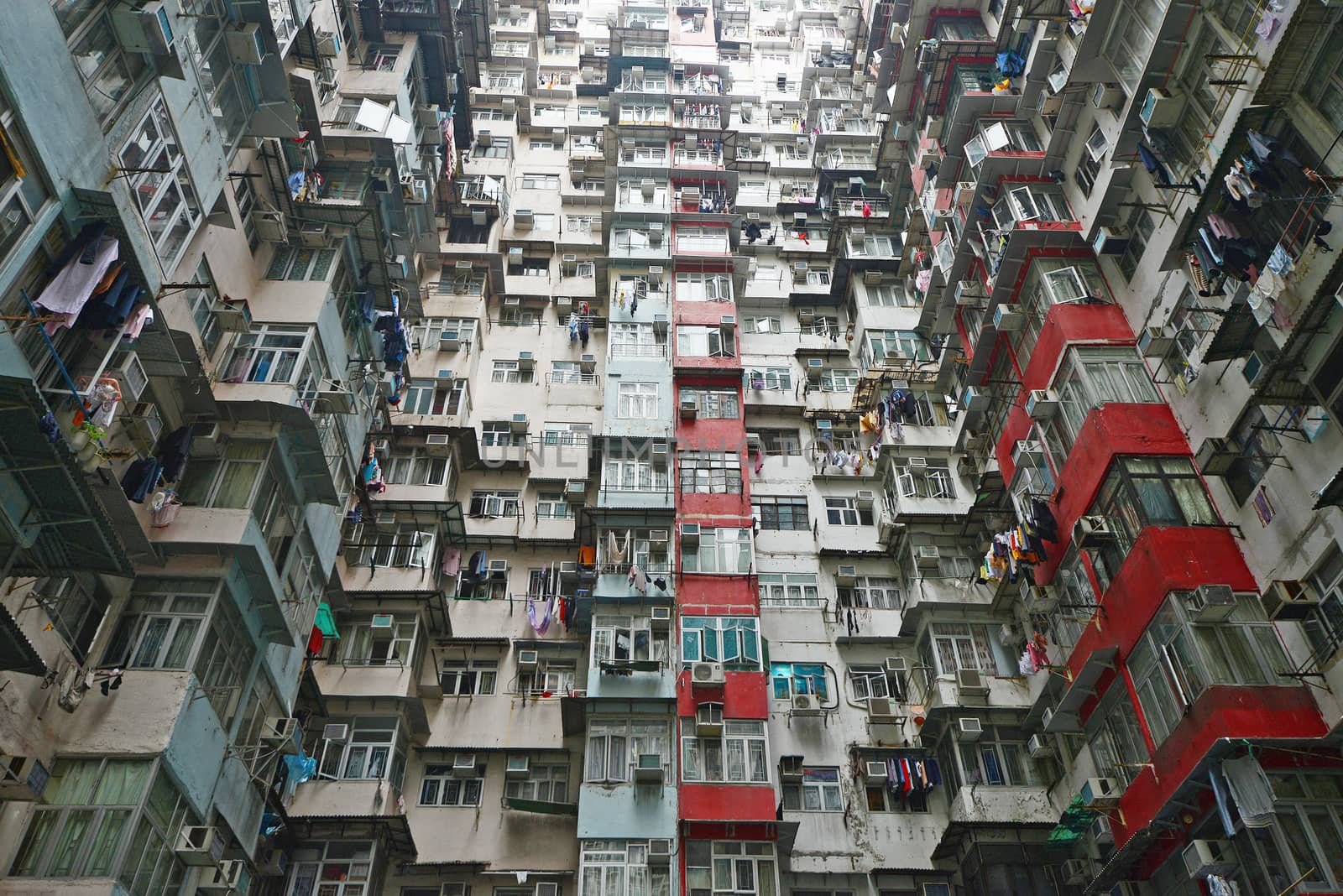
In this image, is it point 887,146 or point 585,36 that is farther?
point 585,36

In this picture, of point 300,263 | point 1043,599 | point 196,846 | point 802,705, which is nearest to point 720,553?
point 802,705

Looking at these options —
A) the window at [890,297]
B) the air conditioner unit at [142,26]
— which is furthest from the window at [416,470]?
the window at [890,297]

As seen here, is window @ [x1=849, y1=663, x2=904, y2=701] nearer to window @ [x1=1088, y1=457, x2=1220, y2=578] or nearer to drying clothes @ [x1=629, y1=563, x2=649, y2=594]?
drying clothes @ [x1=629, y1=563, x2=649, y2=594]

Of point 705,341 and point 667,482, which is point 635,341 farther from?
point 667,482

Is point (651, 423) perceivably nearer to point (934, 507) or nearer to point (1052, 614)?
point (934, 507)

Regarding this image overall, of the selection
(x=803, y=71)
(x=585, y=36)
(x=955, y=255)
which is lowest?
(x=955, y=255)

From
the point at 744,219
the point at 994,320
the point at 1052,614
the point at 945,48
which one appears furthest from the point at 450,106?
the point at 1052,614

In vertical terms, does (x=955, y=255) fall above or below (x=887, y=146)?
below

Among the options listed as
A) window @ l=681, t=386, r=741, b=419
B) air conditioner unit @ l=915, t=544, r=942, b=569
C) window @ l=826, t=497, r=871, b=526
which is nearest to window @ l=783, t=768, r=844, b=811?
air conditioner unit @ l=915, t=544, r=942, b=569
